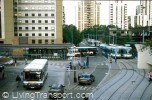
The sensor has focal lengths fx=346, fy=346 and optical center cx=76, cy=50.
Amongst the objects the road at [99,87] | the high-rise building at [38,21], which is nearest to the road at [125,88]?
the road at [99,87]

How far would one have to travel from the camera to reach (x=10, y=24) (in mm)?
76562

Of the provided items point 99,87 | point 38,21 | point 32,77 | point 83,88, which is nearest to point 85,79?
point 99,87

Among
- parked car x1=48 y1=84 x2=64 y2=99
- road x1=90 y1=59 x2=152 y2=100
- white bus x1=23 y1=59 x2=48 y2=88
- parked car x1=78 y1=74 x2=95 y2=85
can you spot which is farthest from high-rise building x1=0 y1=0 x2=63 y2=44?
parked car x1=48 y1=84 x2=64 y2=99

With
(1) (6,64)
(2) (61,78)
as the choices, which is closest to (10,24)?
(1) (6,64)

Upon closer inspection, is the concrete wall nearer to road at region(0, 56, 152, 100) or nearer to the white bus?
road at region(0, 56, 152, 100)

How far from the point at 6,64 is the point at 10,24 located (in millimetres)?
23976

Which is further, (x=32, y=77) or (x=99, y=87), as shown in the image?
(x=99, y=87)

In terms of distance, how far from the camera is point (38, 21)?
266 feet

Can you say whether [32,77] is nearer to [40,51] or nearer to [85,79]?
[85,79]

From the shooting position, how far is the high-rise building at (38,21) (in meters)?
80.1

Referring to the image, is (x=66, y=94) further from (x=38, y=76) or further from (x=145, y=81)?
(x=145, y=81)

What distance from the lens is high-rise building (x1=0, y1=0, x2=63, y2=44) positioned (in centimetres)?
8012

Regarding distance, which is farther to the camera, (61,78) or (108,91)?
(61,78)

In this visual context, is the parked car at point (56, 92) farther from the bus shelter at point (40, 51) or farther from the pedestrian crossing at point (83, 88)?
the bus shelter at point (40, 51)
